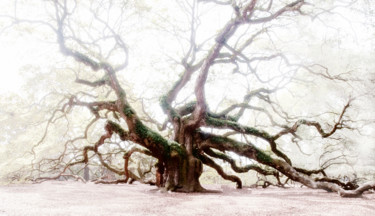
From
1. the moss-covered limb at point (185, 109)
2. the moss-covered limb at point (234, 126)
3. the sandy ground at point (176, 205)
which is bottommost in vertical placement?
the sandy ground at point (176, 205)

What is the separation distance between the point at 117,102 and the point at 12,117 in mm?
8092

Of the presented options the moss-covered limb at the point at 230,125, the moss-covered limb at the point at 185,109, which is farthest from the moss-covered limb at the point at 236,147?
the moss-covered limb at the point at 185,109

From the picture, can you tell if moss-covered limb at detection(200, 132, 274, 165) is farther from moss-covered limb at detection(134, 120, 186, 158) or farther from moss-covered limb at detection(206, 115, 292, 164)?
moss-covered limb at detection(134, 120, 186, 158)

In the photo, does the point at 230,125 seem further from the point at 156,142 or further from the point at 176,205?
the point at 176,205

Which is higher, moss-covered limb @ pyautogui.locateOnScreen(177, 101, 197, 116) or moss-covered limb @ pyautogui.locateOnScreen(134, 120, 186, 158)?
moss-covered limb @ pyautogui.locateOnScreen(177, 101, 197, 116)

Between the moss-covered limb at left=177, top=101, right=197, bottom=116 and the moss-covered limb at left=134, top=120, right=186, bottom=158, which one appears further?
the moss-covered limb at left=177, top=101, right=197, bottom=116

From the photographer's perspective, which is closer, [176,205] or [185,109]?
[176,205]

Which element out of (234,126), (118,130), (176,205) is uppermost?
(234,126)

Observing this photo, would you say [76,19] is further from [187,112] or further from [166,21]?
[187,112]

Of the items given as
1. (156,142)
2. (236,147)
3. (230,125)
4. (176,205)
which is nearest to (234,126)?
(230,125)

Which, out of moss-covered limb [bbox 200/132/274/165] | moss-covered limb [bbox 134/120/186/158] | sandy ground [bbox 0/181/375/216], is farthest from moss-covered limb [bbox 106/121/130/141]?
moss-covered limb [bbox 200/132/274/165]

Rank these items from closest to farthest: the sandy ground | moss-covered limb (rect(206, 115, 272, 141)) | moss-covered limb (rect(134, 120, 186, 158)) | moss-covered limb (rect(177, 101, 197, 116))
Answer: the sandy ground < moss-covered limb (rect(134, 120, 186, 158)) < moss-covered limb (rect(206, 115, 272, 141)) < moss-covered limb (rect(177, 101, 197, 116))

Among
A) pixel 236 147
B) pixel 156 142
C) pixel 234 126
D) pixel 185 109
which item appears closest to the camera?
pixel 156 142

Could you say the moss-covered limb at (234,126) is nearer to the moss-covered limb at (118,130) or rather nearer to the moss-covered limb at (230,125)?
the moss-covered limb at (230,125)
